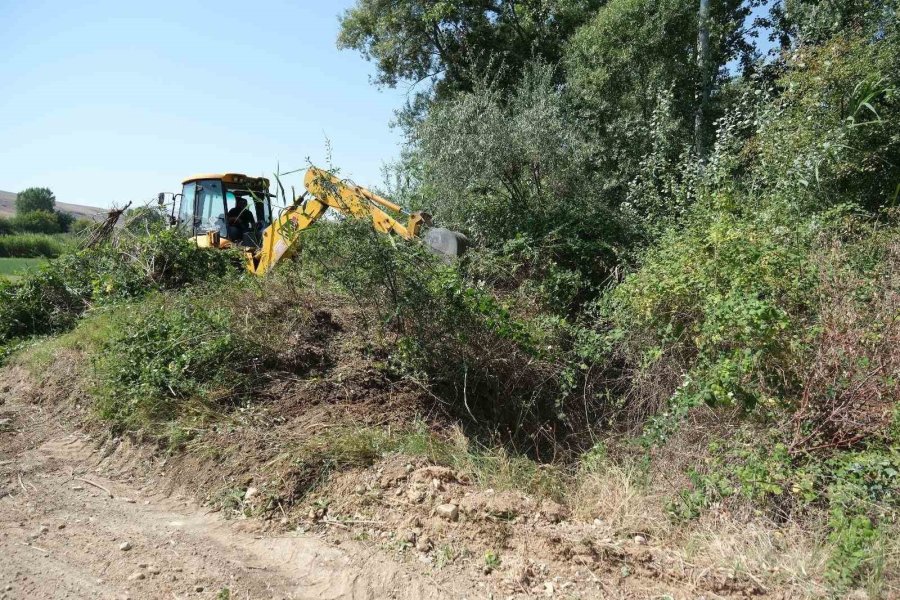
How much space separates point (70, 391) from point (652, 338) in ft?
21.5

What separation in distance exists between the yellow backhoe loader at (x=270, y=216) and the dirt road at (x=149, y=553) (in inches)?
130

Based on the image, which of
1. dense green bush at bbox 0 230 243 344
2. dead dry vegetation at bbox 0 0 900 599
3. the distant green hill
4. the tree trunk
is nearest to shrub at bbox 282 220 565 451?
dead dry vegetation at bbox 0 0 900 599

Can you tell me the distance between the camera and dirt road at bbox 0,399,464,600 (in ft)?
11.8

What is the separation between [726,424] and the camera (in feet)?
16.5

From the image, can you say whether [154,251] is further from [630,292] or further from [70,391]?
[630,292]

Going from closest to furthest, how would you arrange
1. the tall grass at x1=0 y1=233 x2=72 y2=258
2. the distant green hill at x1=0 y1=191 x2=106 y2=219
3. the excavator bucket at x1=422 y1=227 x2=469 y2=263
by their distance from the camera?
the excavator bucket at x1=422 y1=227 x2=469 y2=263 → the tall grass at x1=0 y1=233 x2=72 y2=258 → the distant green hill at x1=0 y1=191 x2=106 y2=219

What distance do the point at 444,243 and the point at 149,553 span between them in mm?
4607

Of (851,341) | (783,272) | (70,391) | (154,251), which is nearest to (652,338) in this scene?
(783,272)

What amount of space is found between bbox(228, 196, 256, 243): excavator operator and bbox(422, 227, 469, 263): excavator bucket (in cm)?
466

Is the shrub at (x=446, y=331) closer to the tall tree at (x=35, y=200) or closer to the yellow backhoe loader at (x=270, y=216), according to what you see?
the yellow backhoe loader at (x=270, y=216)

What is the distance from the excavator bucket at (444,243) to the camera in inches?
289

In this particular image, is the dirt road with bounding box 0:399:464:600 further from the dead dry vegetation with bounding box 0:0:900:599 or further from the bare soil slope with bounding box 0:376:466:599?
the dead dry vegetation with bounding box 0:0:900:599

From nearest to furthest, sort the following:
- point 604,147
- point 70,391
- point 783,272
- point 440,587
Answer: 1. point 440,587
2. point 783,272
3. point 70,391
4. point 604,147

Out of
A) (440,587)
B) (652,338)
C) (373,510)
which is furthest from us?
(652,338)
